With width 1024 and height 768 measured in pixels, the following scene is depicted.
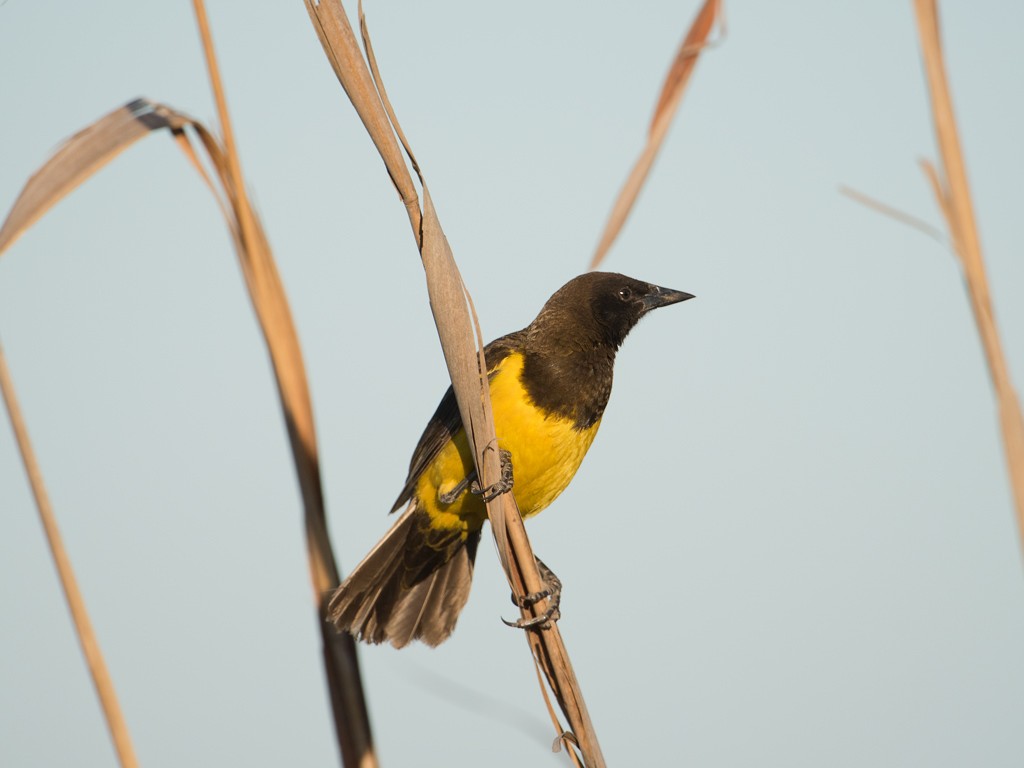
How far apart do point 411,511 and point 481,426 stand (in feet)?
6.33

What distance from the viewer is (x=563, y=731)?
2.12 metres

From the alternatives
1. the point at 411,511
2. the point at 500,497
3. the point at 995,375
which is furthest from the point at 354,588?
the point at 995,375

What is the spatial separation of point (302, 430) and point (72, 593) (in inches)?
26.8

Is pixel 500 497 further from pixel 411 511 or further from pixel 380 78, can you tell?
pixel 411 511

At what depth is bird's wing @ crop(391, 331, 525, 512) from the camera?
3.94m

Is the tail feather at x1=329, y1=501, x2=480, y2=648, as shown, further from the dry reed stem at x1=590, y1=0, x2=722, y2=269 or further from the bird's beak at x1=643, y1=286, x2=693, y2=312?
the dry reed stem at x1=590, y1=0, x2=722, y2=269

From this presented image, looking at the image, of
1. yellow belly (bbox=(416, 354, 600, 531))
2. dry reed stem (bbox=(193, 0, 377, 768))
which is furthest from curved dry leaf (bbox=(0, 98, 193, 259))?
yellow belly (bbox=(416, 354, 600, 531))

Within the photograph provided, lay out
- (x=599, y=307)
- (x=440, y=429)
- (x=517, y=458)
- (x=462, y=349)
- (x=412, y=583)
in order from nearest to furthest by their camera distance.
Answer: (x=462, y=349)
(x=517, y=458)
(x=440, y=429)
(x=412, y=583)
(x=599, y=307)

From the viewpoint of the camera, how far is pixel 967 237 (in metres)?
1.77

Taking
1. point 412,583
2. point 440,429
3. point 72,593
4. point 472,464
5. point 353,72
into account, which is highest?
point 353,72

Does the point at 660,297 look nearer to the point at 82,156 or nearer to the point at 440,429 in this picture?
the point at 440,429

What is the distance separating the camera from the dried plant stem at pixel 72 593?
1858 millimetres

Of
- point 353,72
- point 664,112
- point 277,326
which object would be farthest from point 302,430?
point 664,112

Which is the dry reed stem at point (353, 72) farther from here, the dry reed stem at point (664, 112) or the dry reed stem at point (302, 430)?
the dry reed stem at point (664, 112)
